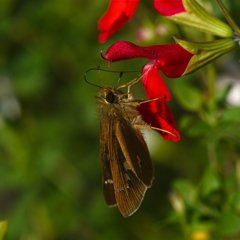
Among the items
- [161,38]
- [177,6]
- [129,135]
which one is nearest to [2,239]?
[129,135]

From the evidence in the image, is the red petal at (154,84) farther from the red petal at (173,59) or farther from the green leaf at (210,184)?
the green leaf at (210,184)

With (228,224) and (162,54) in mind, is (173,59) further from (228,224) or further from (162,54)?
(228,224)

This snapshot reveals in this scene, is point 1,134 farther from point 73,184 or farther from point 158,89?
point 158,89

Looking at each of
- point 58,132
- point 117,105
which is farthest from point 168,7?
point 58,132

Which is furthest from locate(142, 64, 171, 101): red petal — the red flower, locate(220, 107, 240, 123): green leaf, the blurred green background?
the blurred green background

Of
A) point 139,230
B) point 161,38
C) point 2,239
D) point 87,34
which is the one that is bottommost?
point 139,230

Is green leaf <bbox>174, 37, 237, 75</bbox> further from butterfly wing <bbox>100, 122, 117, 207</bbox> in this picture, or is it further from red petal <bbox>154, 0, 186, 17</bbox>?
butterfly wing <bbox>100, 122, 117, 207</bbox>

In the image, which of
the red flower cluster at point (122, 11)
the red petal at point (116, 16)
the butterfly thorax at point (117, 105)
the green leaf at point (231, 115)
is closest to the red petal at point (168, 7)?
the red flower cluster at point (122, 11)
